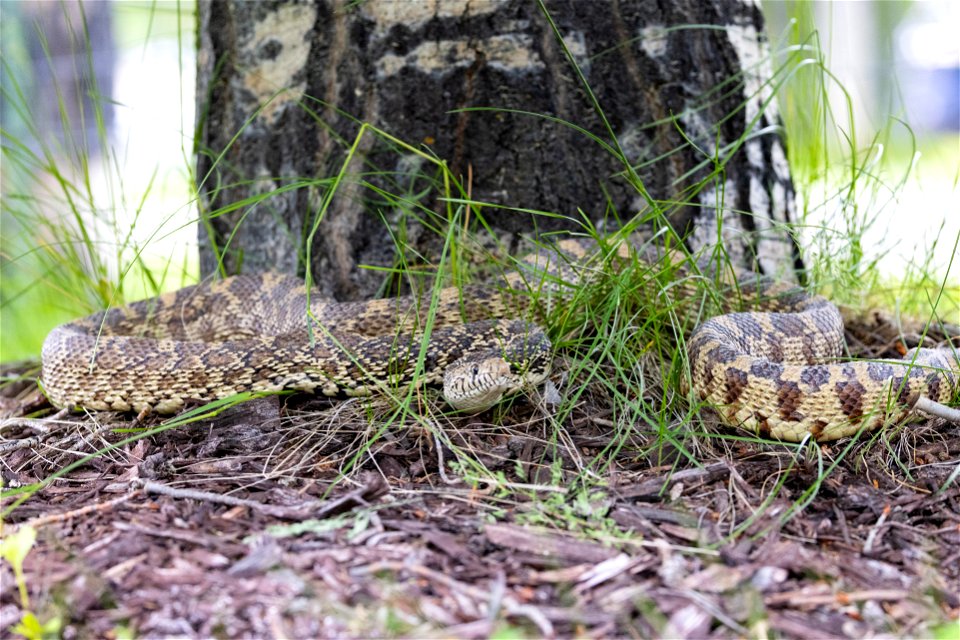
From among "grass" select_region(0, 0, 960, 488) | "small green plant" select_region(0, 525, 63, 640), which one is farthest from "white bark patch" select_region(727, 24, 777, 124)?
"small green plant" select_region(0, 525, 63, 640)

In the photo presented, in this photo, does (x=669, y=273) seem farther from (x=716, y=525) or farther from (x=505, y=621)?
(x=505, y=621)

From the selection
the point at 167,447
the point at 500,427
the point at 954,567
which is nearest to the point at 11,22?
the point at 167,447

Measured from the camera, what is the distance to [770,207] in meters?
5.30

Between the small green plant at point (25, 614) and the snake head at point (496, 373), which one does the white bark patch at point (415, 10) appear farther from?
the small green plant at point (25, 614)

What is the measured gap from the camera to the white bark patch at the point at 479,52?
4887 mm

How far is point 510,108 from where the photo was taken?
4969mm

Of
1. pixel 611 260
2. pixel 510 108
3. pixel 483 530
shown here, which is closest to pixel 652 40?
pixel 510 108

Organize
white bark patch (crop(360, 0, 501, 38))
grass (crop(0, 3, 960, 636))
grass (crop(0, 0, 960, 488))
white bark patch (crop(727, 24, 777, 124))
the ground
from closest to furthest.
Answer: the ground, grass (crop(0, 3, 960, 636)), grass (crop(0, 0, 960, 488)), white bark patch (crop(360, 0, 501, 38)), white bark patch (crop(727, 24, 777, 124))

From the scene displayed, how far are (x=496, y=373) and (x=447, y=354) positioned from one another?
0.55 meters

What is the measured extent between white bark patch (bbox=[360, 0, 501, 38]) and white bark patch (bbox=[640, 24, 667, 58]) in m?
0.85

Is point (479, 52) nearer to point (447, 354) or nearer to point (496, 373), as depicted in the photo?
point (447, 354)

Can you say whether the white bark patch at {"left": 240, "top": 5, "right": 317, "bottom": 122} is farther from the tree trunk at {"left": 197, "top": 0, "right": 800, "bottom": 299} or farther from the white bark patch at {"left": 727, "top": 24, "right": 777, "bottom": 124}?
the white bark patch at {"left": 727, "top": 24, "right": 777, "bottom": 124}

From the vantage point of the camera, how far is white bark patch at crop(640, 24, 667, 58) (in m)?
4.96

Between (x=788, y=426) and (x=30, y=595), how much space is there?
3.06 metres
